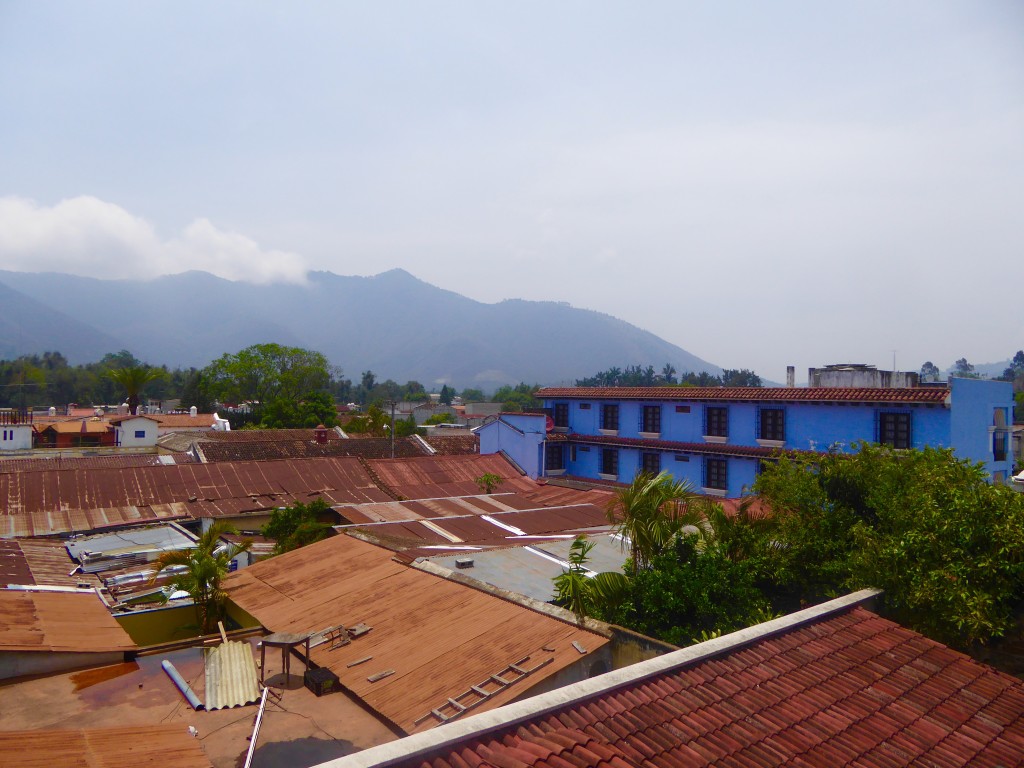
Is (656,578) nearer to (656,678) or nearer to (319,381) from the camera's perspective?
(656,678)

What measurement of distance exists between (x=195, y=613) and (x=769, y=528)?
1020 cm

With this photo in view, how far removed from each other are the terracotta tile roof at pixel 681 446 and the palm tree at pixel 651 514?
601 inches

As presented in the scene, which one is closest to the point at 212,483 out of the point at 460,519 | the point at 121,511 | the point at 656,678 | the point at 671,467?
the point at 121,511

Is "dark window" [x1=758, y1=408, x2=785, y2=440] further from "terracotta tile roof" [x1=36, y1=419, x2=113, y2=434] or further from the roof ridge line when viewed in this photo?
"terracotta tile roof" [x1=36, y1=419, x2=113, y2=434]

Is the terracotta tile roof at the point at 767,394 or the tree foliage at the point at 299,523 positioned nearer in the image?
the tree foliage at the point at 299,523

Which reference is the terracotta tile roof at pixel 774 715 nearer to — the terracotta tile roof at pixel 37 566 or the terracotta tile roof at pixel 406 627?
the terracotta tile roof at pixel 406 627

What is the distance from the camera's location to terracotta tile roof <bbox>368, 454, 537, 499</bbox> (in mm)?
26938

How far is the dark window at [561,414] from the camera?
3642cm

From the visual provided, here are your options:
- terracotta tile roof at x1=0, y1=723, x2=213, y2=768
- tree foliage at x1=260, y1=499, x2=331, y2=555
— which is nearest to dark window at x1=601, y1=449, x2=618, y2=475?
tree foliage at x1=260, y1=499, x2=331, y2=555

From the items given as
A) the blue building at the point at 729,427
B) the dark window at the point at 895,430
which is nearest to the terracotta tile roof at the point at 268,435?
the blue building at the point at 729,427

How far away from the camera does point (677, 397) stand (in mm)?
30812

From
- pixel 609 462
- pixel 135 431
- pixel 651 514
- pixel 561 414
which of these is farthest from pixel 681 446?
pixel 135 431

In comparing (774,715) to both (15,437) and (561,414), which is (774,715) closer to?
(561,414)

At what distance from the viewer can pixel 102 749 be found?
582 centimetres
